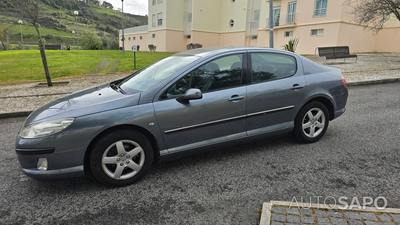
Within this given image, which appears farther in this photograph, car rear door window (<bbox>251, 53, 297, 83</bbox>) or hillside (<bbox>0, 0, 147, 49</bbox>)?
hillside (<bbox>0, 0, 147, 49</bbox>)

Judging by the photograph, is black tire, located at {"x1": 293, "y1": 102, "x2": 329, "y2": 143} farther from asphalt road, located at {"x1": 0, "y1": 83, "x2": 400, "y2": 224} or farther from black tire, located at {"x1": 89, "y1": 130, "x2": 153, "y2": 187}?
black tire, located at {"x1": 89, "y1": 130, "x2": 153, "y2": 187}

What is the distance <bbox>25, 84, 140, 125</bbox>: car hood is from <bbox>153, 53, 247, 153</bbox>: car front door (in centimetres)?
39

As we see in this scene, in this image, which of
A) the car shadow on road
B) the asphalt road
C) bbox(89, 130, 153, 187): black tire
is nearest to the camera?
the asphalt road

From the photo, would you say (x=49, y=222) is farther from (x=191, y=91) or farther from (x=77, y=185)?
(x=191, y=91)

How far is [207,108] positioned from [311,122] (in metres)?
1.91

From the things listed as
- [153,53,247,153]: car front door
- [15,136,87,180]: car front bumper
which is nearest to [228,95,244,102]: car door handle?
[153,53,247,153]: car front door

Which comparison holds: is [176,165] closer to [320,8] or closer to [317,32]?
[317,32]

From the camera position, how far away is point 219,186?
10.0 feet

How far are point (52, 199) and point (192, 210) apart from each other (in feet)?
5.02

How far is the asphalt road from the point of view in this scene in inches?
101

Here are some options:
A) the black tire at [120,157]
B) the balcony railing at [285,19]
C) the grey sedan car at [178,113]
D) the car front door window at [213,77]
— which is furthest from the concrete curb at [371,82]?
the balcony railing at [285,19]

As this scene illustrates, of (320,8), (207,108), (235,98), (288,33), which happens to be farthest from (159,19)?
(207,108)

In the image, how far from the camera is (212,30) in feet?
119

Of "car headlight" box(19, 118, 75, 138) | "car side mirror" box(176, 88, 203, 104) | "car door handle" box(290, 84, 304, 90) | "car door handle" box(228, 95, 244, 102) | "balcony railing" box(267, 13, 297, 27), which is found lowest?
"car headlight" box(19, 118, 75, 138)
